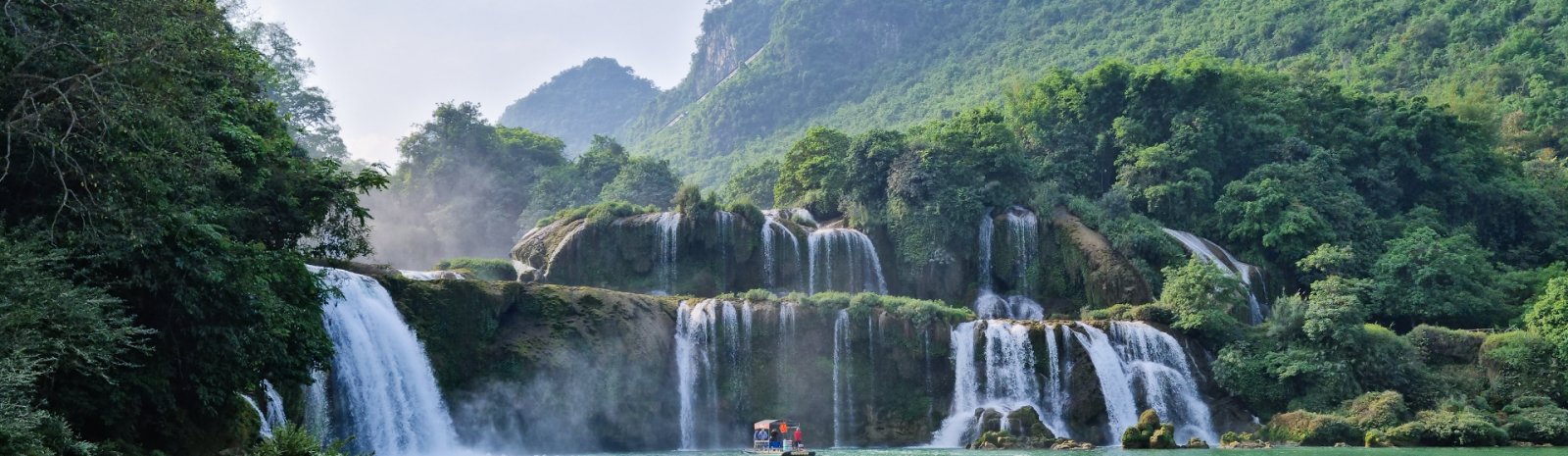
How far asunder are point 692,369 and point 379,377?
32.4 feet

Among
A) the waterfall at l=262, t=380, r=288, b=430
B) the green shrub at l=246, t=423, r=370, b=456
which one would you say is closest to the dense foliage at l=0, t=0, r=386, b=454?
the green shrub at l=246, t=423, r=370, b=456

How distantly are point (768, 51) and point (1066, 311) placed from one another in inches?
2305

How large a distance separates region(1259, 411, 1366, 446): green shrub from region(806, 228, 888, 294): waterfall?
1453 cm

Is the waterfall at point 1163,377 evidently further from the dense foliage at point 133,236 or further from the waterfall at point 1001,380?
the dense foliage at point 133,236

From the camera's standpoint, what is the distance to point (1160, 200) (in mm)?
43062

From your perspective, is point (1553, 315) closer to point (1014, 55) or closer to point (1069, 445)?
point (1069, 445)

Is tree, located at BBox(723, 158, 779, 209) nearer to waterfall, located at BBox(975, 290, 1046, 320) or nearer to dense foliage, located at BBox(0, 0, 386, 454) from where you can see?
waterfall, located at BBox(975, 290, 1046, 320)

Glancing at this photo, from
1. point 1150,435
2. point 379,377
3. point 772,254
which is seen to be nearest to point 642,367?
point 379,377

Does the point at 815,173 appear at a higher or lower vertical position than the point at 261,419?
higher

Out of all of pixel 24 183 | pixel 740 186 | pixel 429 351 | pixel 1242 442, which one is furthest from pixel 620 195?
pixel 24 183

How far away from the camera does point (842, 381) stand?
1294 inches

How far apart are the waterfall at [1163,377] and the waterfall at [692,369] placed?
11935 millimetres

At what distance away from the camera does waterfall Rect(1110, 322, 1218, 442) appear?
32.4 metres

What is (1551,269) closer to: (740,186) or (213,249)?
(740,186)
